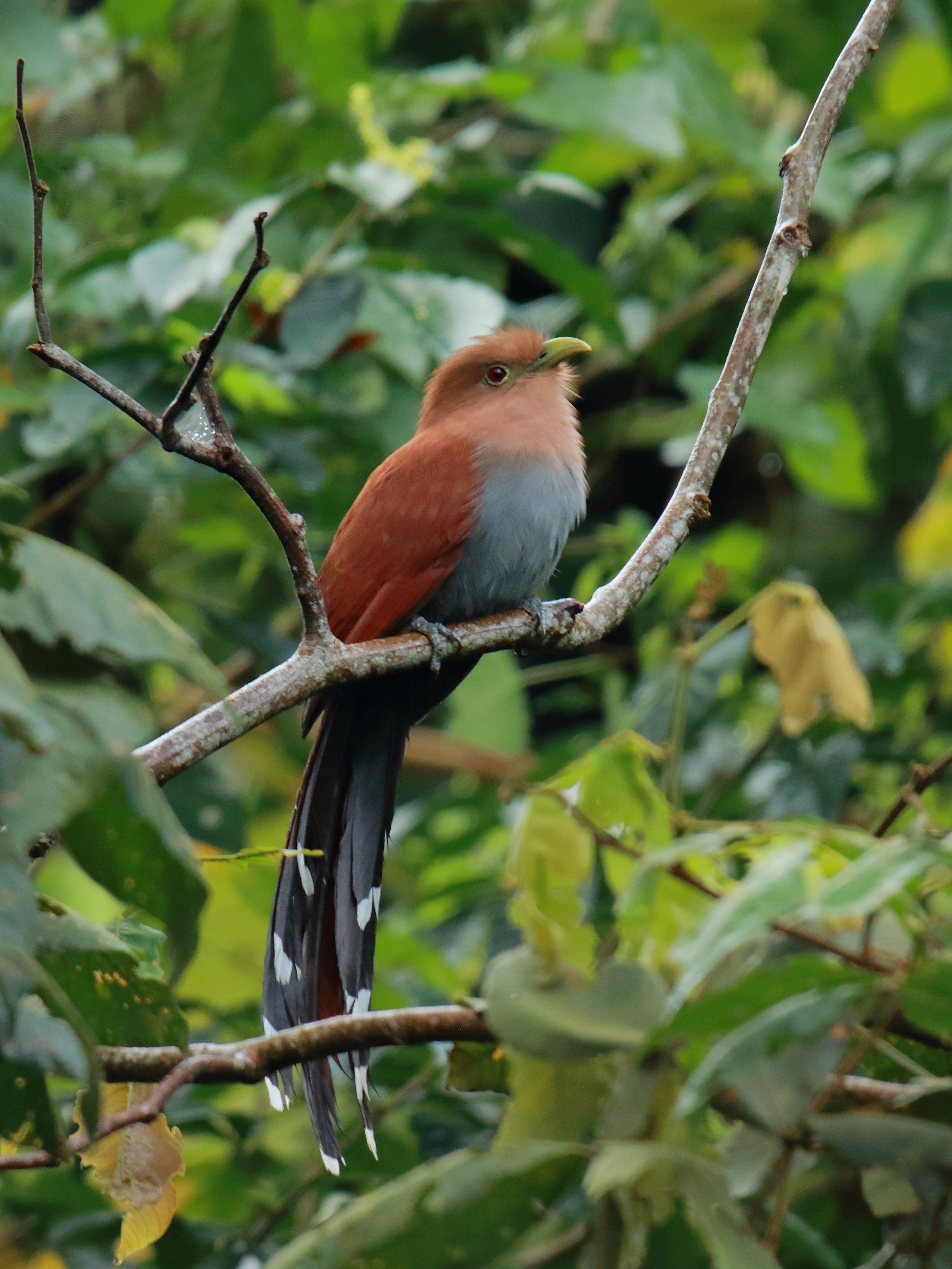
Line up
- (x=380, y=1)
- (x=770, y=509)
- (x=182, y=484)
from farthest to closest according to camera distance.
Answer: (x=770, y=509) → (x=380, y=1) → (x=182, y=484)

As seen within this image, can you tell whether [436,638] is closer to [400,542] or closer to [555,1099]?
[400,542]

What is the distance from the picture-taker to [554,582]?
16.6 feet

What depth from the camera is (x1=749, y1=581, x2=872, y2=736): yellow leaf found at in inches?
98.0

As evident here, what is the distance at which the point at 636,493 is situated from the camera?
550 centimetres

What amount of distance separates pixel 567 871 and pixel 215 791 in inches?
77.4

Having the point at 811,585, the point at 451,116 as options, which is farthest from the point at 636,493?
the point at 451,116

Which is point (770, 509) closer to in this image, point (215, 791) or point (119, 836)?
point (215, 791)

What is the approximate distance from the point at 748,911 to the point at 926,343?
282 centimetres

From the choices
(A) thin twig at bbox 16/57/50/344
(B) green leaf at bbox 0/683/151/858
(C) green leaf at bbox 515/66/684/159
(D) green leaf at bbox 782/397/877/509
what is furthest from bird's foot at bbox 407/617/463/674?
(D) green leaf at bbox 782/397/877/509

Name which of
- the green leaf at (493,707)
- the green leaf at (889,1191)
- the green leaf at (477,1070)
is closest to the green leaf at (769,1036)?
the green leaf at (889,1191)

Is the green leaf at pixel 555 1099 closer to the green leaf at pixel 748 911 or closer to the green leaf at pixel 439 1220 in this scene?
the green leaf at pixel 439 1220

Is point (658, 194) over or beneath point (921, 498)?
over

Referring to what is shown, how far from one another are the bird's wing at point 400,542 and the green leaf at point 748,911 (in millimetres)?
1601

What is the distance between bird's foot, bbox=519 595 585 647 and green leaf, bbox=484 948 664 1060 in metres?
0.86
